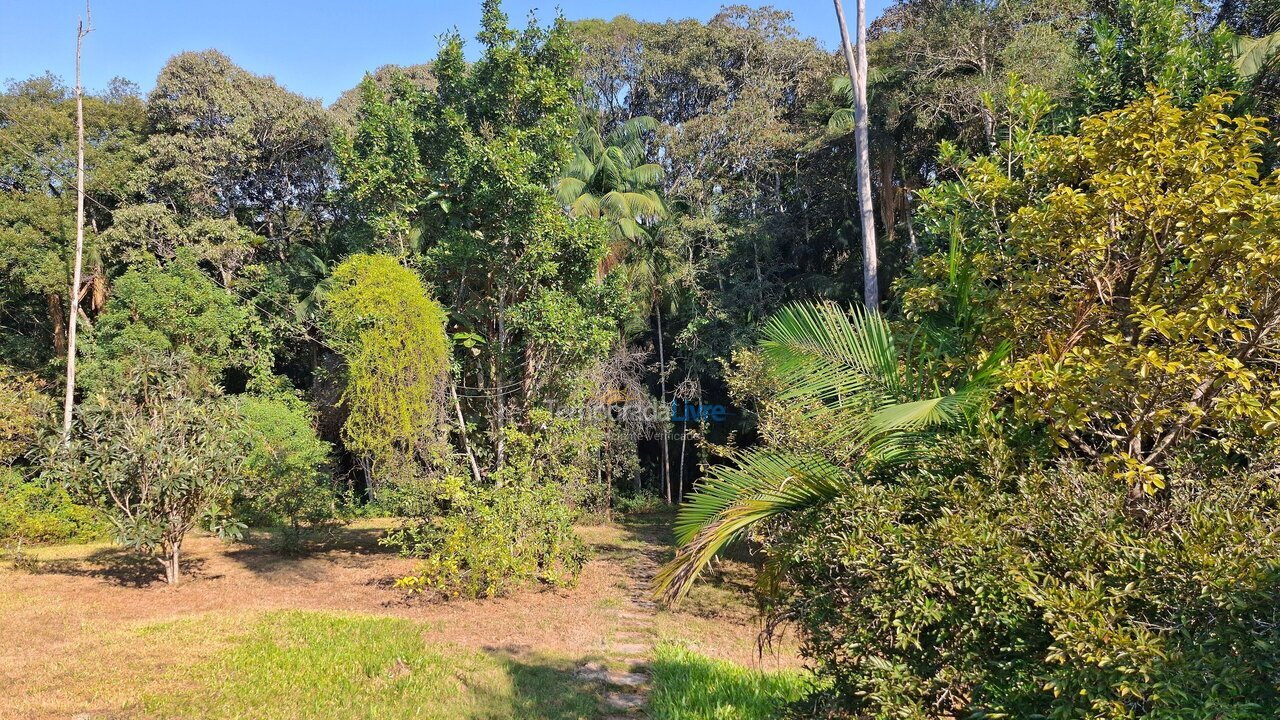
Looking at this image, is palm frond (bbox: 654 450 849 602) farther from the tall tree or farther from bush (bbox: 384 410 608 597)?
the tall tree

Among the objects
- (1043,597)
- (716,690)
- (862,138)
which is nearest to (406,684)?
(716,690)

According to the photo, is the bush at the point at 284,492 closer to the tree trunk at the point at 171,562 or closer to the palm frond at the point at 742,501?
the tree trunk at the point at 171,562

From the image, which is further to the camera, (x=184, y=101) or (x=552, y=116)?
(x=184, y=101)

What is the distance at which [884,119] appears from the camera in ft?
43.1

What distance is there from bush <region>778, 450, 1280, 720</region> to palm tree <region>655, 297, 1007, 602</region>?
0.65ft

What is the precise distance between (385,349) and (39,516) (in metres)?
7.62

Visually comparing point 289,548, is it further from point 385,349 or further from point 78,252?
point 78,252

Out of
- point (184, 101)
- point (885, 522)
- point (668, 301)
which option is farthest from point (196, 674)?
point (184, 101)

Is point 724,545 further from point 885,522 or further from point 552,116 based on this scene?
point 552,116

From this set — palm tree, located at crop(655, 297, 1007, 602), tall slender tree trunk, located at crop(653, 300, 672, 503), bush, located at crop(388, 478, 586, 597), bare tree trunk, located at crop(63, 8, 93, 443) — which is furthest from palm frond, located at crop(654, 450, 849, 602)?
bare tree trunk, located at crop(63, 8, 93, 443)

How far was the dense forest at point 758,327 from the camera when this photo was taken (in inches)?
97.3

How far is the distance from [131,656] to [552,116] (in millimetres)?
7945

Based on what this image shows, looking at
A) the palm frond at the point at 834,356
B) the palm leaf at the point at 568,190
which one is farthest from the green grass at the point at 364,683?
the palm leaf at the point at 568,190

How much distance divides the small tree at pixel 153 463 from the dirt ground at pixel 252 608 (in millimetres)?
802
